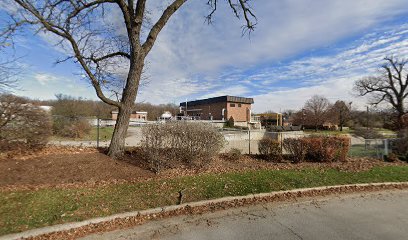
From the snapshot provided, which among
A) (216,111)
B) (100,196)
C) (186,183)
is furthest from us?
(216,111)

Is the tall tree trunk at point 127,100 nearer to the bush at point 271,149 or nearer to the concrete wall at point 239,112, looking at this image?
the bush at point 271,149

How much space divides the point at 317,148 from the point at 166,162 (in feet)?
20.6

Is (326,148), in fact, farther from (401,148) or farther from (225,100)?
(225,100)

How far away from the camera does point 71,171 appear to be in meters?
6.44

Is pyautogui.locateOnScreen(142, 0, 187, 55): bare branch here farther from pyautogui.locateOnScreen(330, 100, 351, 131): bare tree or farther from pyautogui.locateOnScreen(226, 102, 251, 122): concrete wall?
pyautogui.locateOnScreen(330, 100, 351, 131): bare tree

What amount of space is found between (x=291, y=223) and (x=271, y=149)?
232 inches

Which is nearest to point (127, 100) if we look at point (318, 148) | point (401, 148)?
point (318, 148)

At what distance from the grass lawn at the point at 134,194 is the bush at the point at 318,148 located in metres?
1.93

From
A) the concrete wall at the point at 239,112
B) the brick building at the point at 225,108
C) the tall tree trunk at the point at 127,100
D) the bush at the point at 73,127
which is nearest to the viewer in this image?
the tall tree trunk at the point at 127,100

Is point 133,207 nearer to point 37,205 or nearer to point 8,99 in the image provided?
point 37,205

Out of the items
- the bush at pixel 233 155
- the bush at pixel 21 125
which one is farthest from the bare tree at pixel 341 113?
the bush at pixel 21 125

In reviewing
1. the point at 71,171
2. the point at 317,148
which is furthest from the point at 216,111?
the point at 71,171

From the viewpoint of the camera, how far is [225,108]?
51188mm

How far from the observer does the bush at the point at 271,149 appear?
400 inches
